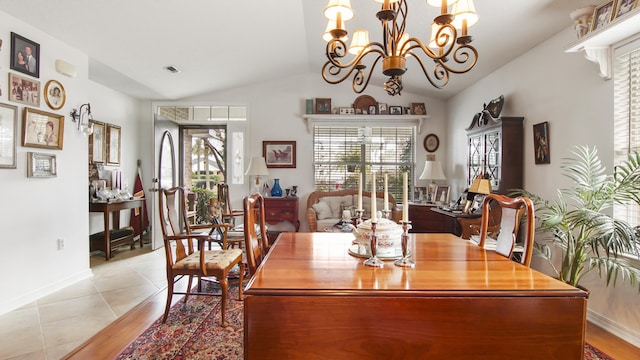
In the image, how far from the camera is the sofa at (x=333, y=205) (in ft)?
16.0

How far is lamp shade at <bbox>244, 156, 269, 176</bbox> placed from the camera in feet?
16.4

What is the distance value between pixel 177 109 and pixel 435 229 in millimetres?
4567

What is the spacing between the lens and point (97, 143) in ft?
14.6

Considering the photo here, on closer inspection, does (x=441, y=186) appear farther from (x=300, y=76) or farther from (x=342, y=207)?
(x=300, y=76)

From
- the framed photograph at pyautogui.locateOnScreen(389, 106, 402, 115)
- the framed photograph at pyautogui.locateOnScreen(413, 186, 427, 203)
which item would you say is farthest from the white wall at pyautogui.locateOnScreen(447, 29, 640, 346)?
the framed photograph at pyautogui.locateOnScreen(413, 186, 427, 203)

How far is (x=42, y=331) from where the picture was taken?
93.5 inches

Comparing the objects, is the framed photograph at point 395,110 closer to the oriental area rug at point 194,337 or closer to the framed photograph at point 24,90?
the oriental area rug at point 194,337

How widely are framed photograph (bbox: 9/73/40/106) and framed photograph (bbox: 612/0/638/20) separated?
14.8 feet

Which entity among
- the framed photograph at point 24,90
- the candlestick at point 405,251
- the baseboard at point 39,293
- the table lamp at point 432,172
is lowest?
the baseboard at point 39,293

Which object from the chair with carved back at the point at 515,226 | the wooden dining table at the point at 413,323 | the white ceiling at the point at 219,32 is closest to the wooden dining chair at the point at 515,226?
the chair with carved back at the point at 515,226

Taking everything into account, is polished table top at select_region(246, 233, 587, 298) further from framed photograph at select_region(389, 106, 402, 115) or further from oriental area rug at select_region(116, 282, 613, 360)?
framed photograph at select_region(389, 106, 402, 115)

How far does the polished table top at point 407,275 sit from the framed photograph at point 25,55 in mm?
2836

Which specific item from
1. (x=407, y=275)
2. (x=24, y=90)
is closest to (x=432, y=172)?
(x=407, y=275)

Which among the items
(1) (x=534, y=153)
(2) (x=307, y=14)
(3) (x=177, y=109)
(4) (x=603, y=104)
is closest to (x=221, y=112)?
(3) (x=177, y=109)
